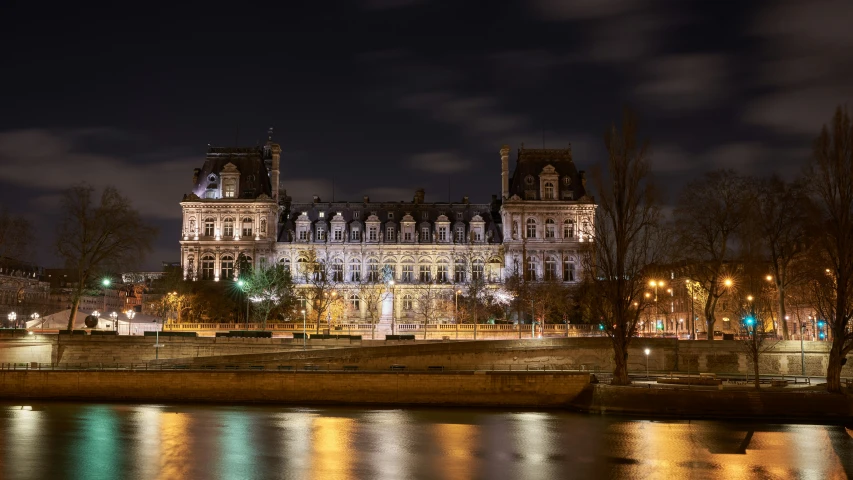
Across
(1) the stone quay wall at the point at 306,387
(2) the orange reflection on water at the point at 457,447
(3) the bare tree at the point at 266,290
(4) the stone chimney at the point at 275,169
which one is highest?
(4) the stone chimney at the point at 275,169

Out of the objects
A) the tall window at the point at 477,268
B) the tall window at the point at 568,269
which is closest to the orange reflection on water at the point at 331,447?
the tall window at the point at 477,268

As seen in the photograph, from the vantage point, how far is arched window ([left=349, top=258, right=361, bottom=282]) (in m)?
92.2

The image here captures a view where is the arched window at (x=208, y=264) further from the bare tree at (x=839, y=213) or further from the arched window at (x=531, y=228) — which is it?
the bare tree at (x=839, y=213)

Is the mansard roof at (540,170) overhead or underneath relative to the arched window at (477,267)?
overhead

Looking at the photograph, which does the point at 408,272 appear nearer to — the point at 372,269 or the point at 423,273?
the point at 423,273

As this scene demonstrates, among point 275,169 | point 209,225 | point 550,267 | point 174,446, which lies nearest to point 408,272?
point 550,267

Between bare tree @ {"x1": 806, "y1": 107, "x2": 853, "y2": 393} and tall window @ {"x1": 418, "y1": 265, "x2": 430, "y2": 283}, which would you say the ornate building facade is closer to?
tall window @ {"x1": 418, "y1": 265, "x2": 430, "y2": 283}

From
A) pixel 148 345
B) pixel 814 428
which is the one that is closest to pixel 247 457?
pixel 814 428

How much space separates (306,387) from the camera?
50719 mm

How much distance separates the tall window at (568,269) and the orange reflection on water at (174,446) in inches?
2076

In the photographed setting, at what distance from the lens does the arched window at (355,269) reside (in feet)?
303

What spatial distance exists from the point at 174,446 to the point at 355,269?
186 ft

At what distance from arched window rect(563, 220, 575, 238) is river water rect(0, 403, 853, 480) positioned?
46.2 meters

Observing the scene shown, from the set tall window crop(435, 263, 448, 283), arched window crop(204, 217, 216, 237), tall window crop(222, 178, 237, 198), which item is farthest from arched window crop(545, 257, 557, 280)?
arched window crop(204, 217, 216, 237)
